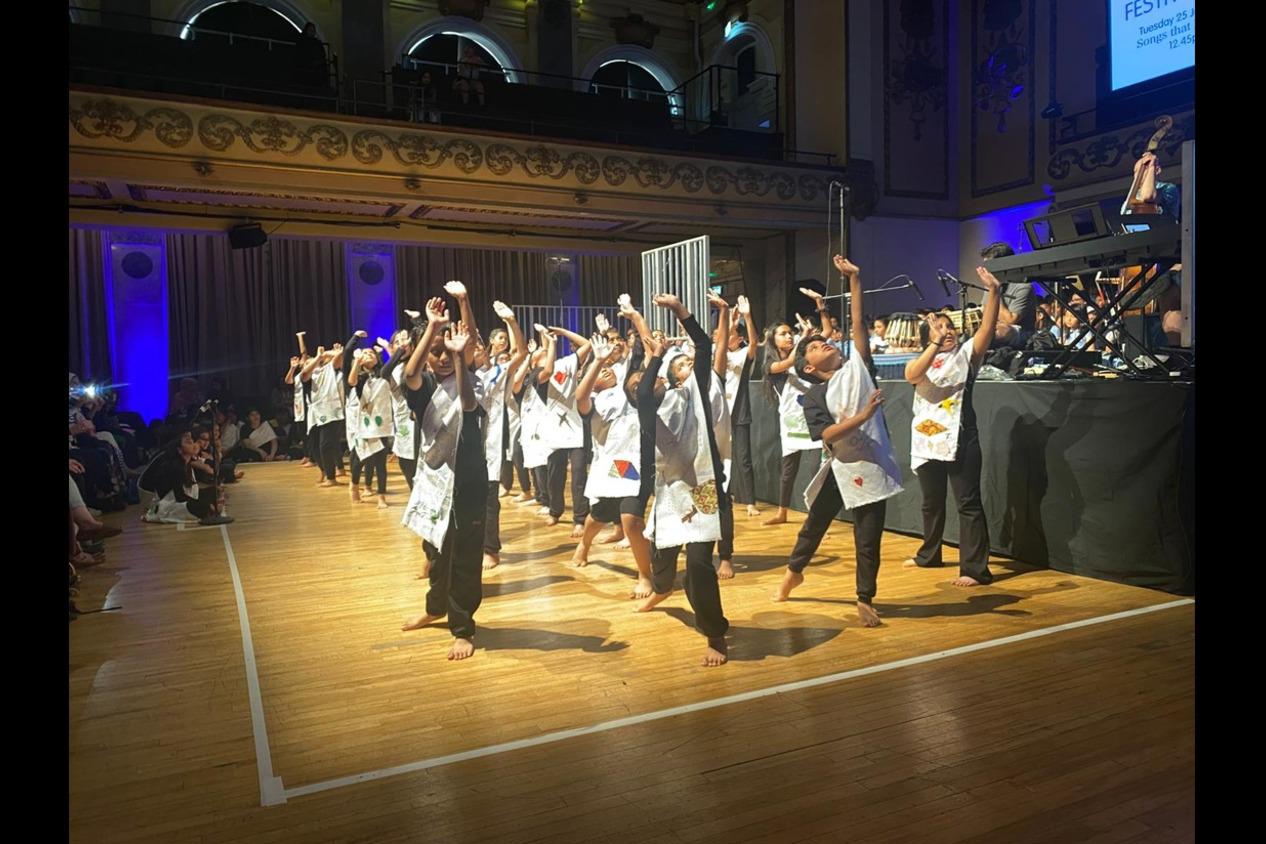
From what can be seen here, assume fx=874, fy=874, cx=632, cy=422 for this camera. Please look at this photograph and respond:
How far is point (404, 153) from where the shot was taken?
11172 millimetres

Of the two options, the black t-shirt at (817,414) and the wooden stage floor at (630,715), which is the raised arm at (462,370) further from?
the black t-shirt at (817,414)

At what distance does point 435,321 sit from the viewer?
4051mm

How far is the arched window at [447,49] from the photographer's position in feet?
49.8

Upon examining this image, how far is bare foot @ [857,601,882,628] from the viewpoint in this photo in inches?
177

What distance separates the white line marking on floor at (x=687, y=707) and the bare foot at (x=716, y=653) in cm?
35

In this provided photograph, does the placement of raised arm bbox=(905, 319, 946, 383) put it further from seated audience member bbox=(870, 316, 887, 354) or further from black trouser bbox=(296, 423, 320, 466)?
black trouser bbox=(296, 423, 320, 466)

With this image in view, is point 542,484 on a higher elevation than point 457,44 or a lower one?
lower

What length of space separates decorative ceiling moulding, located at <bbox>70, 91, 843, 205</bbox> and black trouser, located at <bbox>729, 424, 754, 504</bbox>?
557 cm

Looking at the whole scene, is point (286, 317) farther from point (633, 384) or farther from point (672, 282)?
point (633, 384)

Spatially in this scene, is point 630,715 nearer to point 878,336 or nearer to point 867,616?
point 867,616

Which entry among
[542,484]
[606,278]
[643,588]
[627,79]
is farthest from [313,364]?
[627,79]

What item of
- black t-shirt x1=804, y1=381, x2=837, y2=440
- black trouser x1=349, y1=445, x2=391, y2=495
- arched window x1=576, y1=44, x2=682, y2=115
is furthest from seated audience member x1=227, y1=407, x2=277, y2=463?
black t-shirt x1=804, y1=381, x2=837, y2=440

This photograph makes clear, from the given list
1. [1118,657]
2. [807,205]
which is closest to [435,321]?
[1118,657]

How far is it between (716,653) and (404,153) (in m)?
9.11
